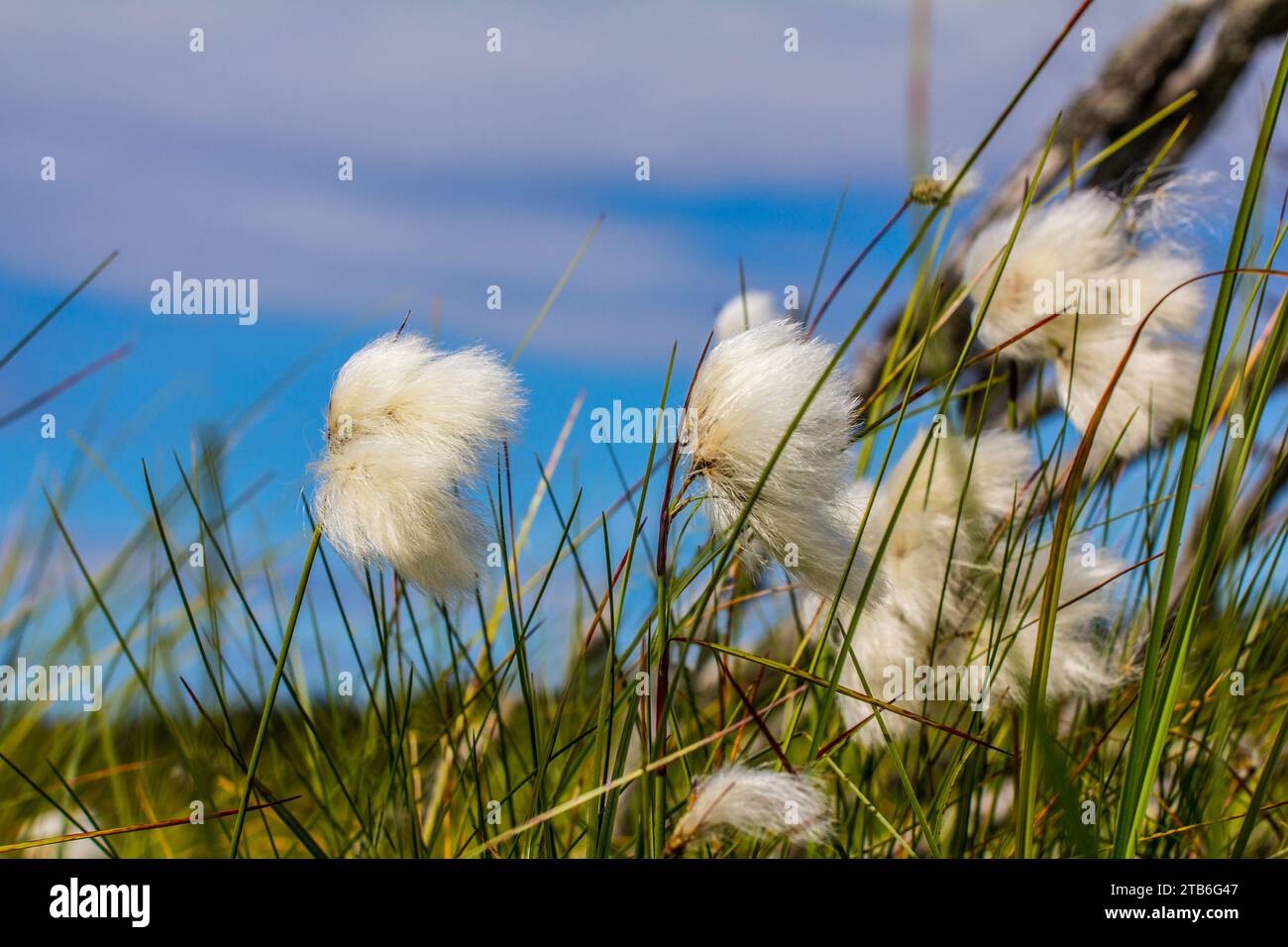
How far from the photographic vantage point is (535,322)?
1471mm

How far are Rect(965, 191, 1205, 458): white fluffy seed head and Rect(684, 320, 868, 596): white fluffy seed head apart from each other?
1.65ft

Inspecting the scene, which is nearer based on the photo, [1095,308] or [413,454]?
[413,454]

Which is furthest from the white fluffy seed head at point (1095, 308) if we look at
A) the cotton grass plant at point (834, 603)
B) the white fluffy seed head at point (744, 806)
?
the white fluffy seed head at point (744, 806)

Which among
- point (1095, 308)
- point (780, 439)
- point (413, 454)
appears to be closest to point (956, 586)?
point (1095, 308)

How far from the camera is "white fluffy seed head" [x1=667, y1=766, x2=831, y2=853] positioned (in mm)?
716

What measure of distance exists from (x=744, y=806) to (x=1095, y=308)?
948 mm

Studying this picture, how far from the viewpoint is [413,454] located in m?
0.80

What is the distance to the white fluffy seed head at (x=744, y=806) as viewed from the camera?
72 centimetres

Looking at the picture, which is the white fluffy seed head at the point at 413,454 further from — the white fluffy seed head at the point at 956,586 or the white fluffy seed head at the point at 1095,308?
the white fluffy seed head at the point at 1095,308

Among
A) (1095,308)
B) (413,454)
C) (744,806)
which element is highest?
(1095,308)

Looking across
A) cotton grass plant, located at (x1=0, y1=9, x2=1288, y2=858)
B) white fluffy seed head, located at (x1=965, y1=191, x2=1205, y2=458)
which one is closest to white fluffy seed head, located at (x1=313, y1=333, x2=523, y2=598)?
cotton grass plant, located at (x1=0, y1=9, x2=1288, y2=858)

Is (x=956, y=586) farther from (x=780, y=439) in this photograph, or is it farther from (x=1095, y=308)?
(x=780, y=439)

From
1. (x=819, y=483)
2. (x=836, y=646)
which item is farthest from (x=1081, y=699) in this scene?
(x=819, y=483)

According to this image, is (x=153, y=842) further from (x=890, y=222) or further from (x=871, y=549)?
(x=890, y=222)
